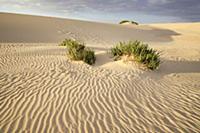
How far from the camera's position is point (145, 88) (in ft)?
20.0

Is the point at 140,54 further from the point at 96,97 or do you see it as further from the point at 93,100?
the point at 93,100

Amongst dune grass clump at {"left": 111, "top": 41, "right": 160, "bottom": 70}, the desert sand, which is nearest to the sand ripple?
the desert sand

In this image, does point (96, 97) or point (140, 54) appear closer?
point (96, 97)

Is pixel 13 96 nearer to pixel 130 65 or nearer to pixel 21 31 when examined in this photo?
pixel 130 65

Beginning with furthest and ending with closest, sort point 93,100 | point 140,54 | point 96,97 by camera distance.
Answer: point 140,54
point 96,97
point 93,100

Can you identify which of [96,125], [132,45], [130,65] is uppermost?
[132,45]

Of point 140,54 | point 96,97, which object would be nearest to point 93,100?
point 96,97

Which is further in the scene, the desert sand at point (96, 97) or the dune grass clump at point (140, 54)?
the dune grass clump at point (140, 54)

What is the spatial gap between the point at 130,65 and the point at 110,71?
105cm

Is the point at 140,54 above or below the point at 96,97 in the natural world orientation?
above

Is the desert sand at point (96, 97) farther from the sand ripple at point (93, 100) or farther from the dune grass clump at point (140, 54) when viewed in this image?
the dune grass clump at point (140, 54)

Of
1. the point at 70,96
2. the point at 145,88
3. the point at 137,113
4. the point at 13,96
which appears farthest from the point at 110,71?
the point at 13,96

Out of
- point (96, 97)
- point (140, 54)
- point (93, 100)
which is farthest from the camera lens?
point (140, 54)

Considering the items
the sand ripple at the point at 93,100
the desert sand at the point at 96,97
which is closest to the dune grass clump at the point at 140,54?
the desert sand at the point at 96,97
